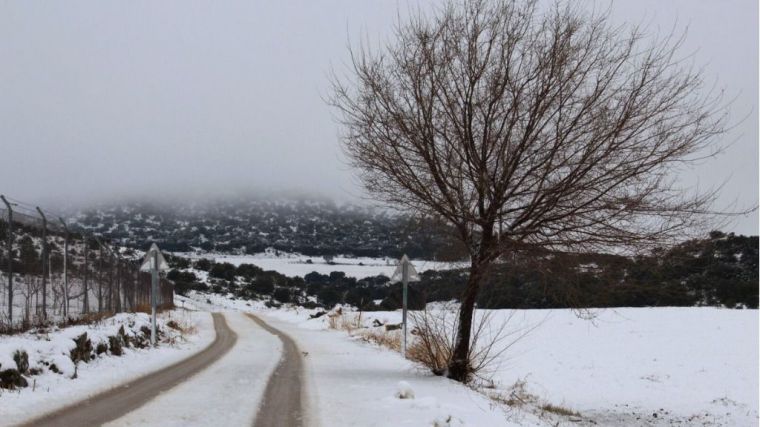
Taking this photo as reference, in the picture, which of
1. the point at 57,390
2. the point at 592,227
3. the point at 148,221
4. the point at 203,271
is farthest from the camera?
the point at 148,221

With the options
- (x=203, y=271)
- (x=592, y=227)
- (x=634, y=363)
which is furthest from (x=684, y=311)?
(x=203, y=271)

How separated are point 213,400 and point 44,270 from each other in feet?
23.7

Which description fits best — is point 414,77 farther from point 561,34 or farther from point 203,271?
point 203,271

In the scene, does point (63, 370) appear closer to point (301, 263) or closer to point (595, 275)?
point (595, 275)

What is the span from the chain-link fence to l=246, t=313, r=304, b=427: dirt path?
5366mm

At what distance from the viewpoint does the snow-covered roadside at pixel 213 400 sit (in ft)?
25.0

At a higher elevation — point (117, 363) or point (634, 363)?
point (117, 363)

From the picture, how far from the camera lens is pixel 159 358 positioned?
14703 mm

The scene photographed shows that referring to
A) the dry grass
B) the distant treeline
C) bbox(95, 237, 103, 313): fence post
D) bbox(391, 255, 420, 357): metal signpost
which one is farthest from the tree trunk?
the dry grass

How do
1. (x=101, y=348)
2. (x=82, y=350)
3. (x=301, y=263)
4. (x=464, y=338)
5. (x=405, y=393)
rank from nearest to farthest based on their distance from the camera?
1. (x=405, y=393)
2. (x=82, y=350)
3. (x=464, y=338)
4. (x=101, y=348)
5. (x=301, y=263)

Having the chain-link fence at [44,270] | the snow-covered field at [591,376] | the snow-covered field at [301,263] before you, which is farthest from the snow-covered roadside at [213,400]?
the snow-covered field at [301,263]

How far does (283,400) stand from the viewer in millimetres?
9172

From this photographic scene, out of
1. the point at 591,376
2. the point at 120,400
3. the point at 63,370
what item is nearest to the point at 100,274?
the point at 63,370

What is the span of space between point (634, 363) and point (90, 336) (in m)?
18.8
